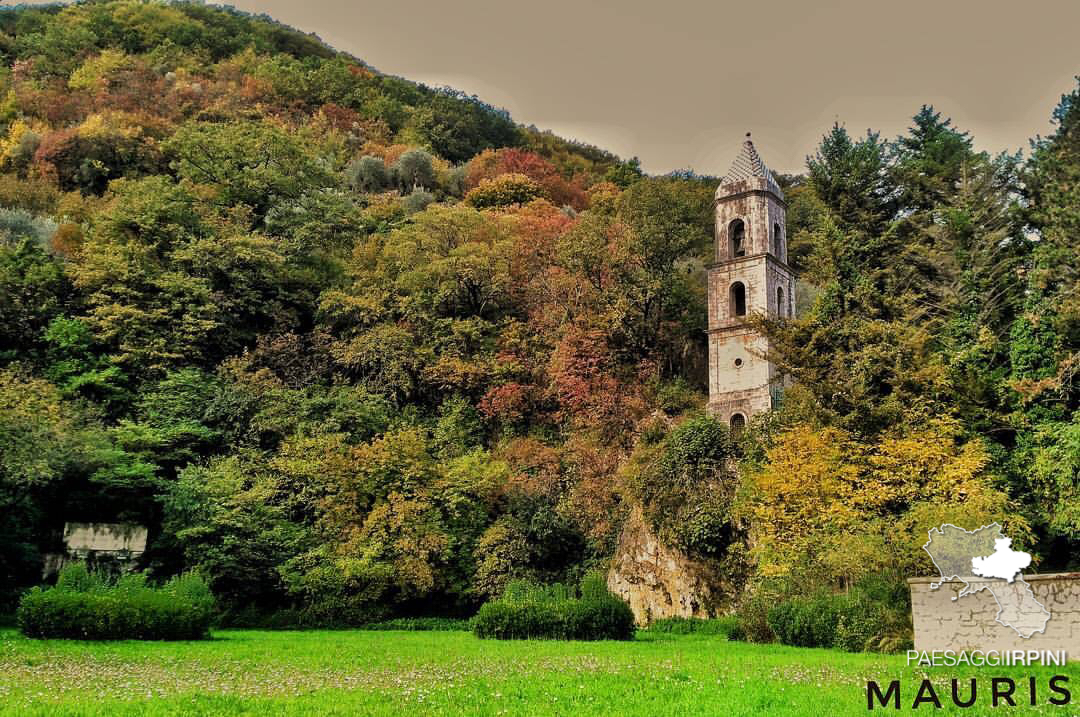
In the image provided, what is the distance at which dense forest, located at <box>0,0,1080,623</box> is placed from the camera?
24.4 metres

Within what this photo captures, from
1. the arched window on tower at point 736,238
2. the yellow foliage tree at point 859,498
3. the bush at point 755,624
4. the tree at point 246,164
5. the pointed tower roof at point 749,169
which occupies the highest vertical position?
the tree at point 246,164

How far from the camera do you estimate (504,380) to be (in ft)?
120

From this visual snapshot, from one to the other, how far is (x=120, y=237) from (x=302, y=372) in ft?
31.2

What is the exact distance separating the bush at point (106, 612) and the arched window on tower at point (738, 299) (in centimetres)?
2086

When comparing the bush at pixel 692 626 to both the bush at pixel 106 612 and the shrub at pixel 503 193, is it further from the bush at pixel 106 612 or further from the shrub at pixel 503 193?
the shrub at pixel 503 193

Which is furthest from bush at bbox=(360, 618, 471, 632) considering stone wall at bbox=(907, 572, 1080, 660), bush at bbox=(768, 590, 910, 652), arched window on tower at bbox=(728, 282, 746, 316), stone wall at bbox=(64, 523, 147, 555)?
stone wall at bbox=(907, 572, 1080, 660)

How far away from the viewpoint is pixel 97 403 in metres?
32.9

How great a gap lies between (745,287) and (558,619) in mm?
16359

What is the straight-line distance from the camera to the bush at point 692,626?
25281 mm

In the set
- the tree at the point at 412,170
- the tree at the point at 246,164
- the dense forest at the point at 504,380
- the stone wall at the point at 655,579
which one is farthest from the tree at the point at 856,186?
the tree at the point at 412,170

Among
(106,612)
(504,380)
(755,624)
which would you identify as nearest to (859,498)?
(755,624)

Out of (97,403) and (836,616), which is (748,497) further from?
(97,403)

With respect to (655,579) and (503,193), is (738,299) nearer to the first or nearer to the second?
(655,579)

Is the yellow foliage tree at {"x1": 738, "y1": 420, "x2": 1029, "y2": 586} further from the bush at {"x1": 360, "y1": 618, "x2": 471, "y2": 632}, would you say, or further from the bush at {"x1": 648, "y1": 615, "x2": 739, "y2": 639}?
the bush at {"x1": 360, "y1": 618, "x2": 471, "y2": 632}
